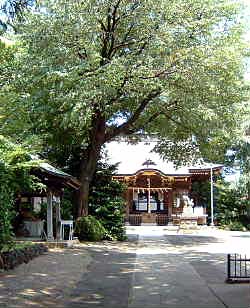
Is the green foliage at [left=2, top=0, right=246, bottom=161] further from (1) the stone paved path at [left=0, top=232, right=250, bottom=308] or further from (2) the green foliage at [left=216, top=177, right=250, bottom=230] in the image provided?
(2) the green foliage at [left=216, top=177, right=250, bottom=230]

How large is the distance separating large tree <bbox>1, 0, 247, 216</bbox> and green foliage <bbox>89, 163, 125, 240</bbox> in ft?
14.0

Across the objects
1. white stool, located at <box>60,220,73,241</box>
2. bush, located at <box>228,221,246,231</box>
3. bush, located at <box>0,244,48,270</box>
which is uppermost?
white stool, located at <box>60,220,73,241</box>

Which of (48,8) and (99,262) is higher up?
(48,8)

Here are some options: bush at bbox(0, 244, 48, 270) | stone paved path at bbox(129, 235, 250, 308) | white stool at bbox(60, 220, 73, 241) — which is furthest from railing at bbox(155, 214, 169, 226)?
bush at bbox(0, 244, 48, 270)

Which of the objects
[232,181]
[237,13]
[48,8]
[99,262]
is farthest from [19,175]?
[232,181]

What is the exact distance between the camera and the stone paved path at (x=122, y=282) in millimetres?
9094

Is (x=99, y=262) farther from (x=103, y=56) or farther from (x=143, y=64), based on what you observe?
(x=103, y=56)

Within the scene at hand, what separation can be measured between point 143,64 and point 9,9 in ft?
38.8

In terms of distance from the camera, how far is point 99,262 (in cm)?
1552

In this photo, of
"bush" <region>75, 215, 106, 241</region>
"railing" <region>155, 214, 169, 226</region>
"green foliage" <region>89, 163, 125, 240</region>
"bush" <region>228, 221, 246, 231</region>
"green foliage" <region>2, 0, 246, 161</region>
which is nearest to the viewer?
"green foliage" <region>2, 0, 246, 161</region>

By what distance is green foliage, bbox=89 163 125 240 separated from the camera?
24.9m

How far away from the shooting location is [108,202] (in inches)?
1000

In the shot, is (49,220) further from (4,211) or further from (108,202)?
(4,211)

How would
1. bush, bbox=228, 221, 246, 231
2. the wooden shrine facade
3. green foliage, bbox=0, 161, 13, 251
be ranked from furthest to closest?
the wooden shrine facade
bush, bbox=228, 221, 246, 231
green foliage, bbox=0, 161, 13, 251
